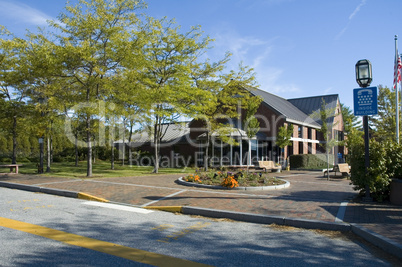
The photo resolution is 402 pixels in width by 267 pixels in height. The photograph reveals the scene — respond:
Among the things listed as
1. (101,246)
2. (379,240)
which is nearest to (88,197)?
(101,246)

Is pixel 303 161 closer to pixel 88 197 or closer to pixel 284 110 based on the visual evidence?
pixel 284 110

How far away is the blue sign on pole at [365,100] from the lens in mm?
8883

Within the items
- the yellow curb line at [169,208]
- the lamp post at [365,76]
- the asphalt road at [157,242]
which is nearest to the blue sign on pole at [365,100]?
the lamp post at [365,76]

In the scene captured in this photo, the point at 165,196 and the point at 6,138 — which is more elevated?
the point at 6,138

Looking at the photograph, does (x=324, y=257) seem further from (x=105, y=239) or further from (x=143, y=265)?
(x=105, y=239)

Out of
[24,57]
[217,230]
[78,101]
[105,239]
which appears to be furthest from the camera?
[24,57]

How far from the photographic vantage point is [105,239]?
5387 mm

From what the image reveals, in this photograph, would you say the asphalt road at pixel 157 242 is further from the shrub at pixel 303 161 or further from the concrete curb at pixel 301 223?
the shrub at pixel 303 161

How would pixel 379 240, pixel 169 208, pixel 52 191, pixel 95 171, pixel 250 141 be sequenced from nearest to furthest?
1. pixel 379 240
2. pixel 169 208
3. pixel 52 191
4. pixel 95 171
5. pixel 250 141

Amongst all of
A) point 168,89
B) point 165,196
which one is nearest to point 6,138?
point 168,89

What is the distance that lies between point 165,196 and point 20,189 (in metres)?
6.13

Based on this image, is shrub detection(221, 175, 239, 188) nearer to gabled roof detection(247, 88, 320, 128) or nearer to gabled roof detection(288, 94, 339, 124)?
gabled roof detection(247, 88, 320, 128)

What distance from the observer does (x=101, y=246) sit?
16.4 ft

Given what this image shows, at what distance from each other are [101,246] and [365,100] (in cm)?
816
